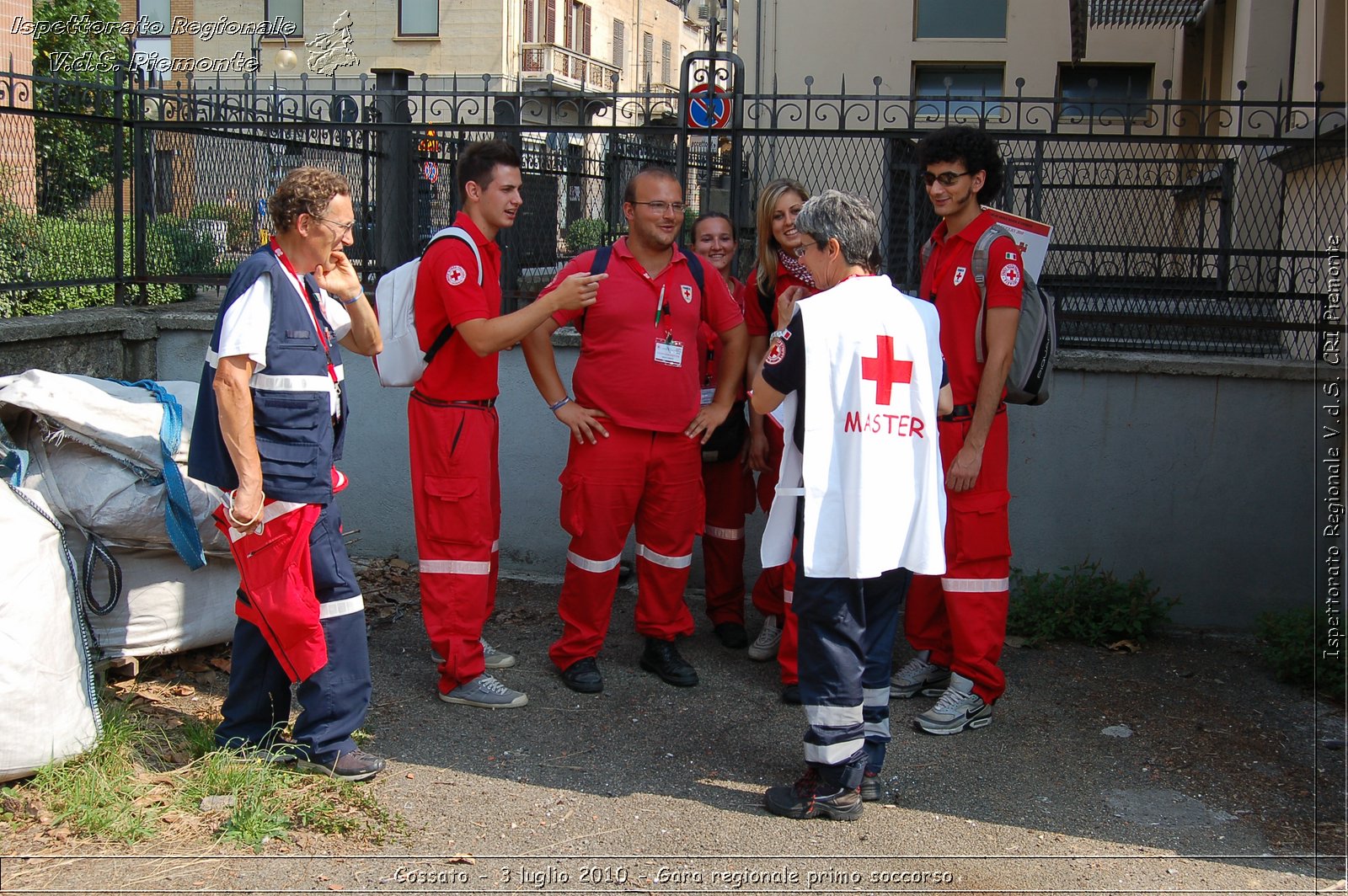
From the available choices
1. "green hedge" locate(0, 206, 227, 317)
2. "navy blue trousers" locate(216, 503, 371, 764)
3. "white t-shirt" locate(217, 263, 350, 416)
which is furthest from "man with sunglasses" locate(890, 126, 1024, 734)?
"green hedge" locate(0, 206, 227, 317)

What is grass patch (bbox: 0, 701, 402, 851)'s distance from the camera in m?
3.49

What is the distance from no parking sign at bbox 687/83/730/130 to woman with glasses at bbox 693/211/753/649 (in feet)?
2.08

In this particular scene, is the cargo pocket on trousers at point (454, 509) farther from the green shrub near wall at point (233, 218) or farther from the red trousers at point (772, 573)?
the green shrub near wall at point (233, 218)

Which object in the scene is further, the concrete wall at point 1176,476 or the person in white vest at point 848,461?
the concrete wall at point 1176,476

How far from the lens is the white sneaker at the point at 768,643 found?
Result: 516 centimetres

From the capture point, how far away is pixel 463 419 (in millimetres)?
4473

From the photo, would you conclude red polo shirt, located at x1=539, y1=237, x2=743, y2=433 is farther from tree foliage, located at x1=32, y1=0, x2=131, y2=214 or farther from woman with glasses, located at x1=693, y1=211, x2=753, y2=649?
tree foliage, located at x1=32, y1=0, x2=131, y2=214

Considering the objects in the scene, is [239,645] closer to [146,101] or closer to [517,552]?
[517,552]

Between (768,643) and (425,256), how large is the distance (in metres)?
2.13

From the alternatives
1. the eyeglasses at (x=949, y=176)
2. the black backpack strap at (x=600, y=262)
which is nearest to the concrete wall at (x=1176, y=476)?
the eyeglasses at (x=949, y=176)

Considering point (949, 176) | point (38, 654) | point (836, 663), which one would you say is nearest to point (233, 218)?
point (38, 654)

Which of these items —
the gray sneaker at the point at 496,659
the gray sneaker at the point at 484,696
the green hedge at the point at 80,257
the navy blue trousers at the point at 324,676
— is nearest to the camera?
the navy blue trousers at the point at 324,676

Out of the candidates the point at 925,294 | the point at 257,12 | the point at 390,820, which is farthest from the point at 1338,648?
the point at 257,12

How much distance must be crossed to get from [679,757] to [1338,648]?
2636 mm
